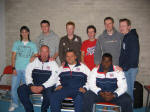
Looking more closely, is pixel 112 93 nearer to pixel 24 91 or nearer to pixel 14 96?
pixel 24 91

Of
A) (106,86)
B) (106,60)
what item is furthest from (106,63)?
(106,86)

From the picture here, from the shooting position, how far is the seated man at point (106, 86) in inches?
94.5

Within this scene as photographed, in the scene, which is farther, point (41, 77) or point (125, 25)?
point (41, 77)

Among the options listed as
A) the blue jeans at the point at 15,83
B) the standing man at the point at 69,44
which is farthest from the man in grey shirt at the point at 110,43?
the blue jeans at the point at 15,83

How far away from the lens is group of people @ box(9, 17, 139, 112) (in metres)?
2.48

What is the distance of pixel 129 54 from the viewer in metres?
2.62

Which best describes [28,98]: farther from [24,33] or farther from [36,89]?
[24,33]

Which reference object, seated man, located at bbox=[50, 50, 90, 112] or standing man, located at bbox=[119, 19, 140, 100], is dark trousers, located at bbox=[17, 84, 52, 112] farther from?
standing man, located at bbox=[119, 19, 140, 100]

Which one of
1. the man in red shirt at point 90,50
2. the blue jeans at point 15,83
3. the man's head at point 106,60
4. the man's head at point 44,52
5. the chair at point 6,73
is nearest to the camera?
the man's head at point 106,60

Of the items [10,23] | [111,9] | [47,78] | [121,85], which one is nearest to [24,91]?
[47,78]

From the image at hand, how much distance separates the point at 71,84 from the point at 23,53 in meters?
1.22

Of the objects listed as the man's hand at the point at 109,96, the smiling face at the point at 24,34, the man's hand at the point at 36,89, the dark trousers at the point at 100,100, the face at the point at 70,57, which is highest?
the smiling face at the point at 24,34

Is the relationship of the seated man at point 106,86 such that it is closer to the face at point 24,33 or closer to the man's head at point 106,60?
the man's head at point 106,60

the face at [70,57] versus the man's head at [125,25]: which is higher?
the man's head at [125,25]
